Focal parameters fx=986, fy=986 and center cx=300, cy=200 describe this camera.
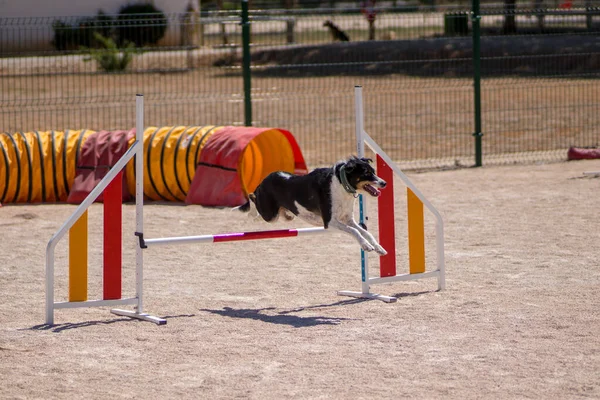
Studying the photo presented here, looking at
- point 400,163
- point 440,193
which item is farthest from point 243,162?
point 400,163

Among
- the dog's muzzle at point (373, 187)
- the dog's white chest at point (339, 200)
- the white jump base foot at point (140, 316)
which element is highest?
the dog's muzzle at point (373, 187)

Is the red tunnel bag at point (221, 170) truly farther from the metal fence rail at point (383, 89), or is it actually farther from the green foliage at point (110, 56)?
the green foliage at point (110, 56)

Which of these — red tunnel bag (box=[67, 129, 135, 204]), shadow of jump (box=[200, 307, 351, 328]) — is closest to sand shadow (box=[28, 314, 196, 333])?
shadow of jump (box=[200, 307, 351, 328])

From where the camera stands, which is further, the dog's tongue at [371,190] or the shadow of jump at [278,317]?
the dog's tongue at [371,190]

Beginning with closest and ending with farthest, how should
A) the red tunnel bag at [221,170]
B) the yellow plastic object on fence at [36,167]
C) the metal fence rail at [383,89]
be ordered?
the red tunnel bag at [221,170] < the yellow plastic object on fence at [36,167] < the metal fence rail at [383,89]

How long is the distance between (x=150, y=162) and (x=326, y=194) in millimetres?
5118

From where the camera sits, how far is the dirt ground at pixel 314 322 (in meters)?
5.02

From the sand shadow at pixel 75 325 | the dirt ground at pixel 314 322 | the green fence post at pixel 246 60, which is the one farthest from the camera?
the green fence post at pixel 246 60

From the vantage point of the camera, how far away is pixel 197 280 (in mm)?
7645

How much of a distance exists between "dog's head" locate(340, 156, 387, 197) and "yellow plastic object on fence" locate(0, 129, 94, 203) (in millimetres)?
5855

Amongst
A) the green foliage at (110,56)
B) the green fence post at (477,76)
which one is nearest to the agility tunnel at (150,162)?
the green fence post at (477,76)

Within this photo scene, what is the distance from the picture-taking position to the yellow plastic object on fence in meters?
11.3

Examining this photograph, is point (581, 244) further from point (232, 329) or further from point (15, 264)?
point (15, 264)

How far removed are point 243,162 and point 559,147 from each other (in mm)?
5709
